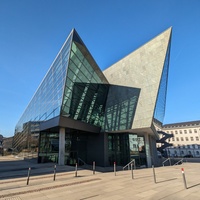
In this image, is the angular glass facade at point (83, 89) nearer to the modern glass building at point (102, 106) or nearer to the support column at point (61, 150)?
the modern glass building at point (102, 106)

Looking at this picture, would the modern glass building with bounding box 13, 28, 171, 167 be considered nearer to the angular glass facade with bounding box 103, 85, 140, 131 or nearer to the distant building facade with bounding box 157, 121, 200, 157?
the angular glass facade with bounding box 103, 85, 140, 131

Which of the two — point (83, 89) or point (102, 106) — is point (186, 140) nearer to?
point (102, 106)

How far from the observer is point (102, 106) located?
28953mm

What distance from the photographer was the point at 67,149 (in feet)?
87.2

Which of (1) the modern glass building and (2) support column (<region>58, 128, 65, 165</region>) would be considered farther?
(1) the modern glass building

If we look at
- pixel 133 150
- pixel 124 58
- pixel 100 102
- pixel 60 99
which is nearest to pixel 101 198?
pixel 60 99

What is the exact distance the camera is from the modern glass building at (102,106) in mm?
20688

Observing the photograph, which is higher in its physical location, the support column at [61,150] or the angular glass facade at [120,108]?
the angular glass facade at [120,108]

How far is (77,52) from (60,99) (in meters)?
7.11

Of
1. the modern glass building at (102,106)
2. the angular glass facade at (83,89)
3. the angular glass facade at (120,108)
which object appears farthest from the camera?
the angular glass facade at (120,108)

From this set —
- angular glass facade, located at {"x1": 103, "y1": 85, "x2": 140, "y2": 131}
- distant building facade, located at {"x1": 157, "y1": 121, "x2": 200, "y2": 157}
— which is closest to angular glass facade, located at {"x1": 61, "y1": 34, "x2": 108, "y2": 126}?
angular glass facade, located at {"x1": 103, "y1": 85, "x2": 140, "y2": 131}

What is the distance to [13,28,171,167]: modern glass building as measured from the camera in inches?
814

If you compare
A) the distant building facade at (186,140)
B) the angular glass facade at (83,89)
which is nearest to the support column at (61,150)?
the angular glass facade at (83,89)

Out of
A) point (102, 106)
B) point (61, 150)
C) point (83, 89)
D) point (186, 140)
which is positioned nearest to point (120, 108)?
point (102, 106)
